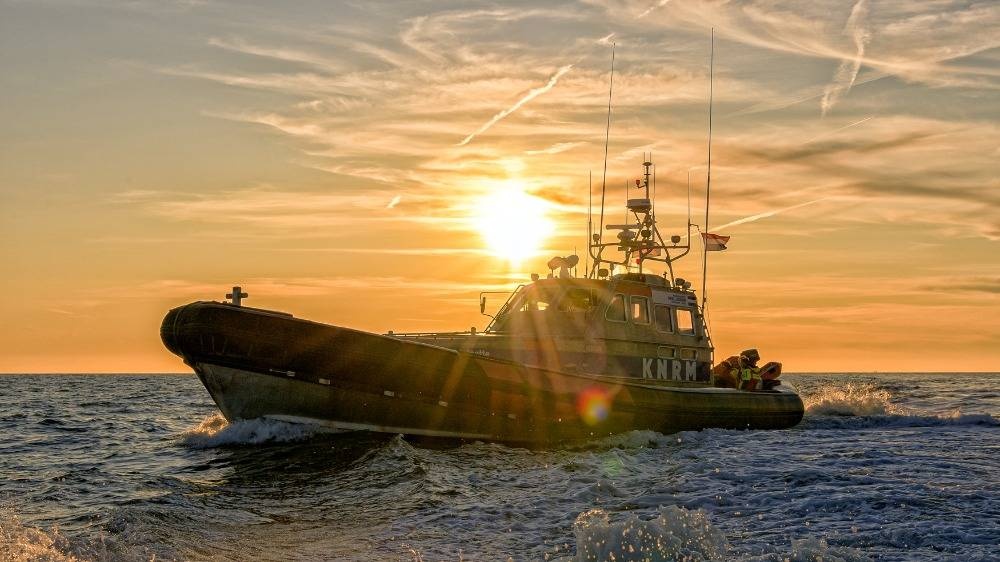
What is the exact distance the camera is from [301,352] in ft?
49.1

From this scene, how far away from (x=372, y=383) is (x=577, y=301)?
4920 millimetres

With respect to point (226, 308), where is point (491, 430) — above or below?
below

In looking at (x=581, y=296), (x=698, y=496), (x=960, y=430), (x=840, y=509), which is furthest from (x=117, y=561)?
(x=960, y=430)

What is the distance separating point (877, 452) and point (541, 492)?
7389mm

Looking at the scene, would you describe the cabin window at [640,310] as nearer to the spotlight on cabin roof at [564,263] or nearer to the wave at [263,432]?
the spotlight on cabin roof at [564,263]

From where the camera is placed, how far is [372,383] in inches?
601

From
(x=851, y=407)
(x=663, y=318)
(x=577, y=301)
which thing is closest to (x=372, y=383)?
(x=577, y=301)

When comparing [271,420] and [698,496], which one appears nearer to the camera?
[698,496]

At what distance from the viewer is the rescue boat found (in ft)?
49.1

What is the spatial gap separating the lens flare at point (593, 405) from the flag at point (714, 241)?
6309 mm

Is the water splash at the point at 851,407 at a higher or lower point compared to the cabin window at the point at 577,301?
lower

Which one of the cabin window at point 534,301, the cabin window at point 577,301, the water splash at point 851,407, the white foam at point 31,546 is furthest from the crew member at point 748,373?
the white foam at point 31,546

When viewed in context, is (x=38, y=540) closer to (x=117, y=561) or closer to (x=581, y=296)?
(x=117, y=561)

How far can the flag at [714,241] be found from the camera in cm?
2167
